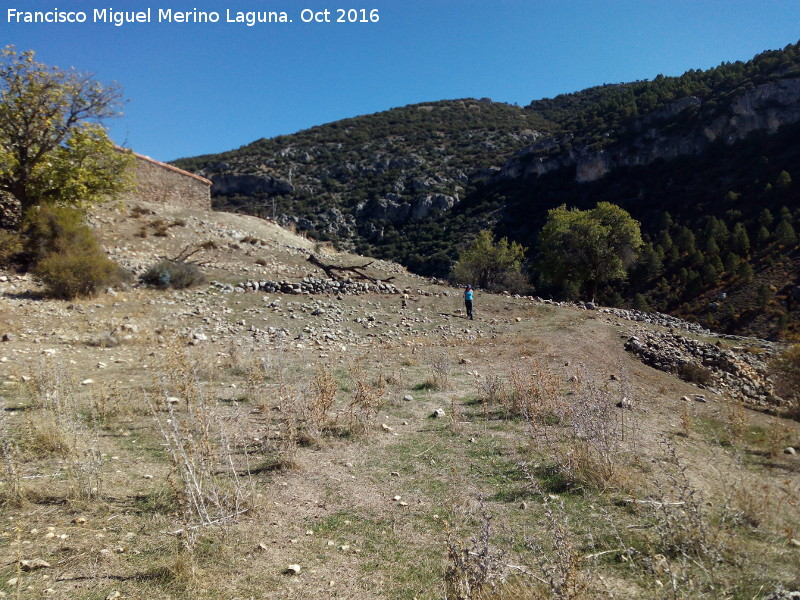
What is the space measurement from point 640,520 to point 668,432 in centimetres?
281

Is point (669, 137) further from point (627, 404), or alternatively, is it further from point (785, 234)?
point (627, 404)

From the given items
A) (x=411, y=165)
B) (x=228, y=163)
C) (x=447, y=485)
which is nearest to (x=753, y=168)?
(x=411, y=165)

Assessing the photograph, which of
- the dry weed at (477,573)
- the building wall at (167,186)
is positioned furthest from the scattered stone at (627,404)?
the building wall at (167,186)

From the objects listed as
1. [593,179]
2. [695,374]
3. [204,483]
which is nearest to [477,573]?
[204,483]

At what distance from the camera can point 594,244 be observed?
27672 mm

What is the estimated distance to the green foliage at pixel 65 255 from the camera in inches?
488

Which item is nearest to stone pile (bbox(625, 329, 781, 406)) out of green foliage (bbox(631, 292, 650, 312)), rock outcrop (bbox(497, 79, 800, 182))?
green foliage (bbox(631, 292, 650, 312))

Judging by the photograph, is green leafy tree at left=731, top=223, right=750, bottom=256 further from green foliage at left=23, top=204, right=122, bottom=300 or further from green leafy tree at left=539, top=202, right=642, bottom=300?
green foliage at left=23, top=204, right=122, bottom=300

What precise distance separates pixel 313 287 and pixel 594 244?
727 inches

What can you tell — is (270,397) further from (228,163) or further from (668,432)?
(228,163)

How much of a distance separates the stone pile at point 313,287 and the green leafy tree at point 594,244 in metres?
15.0

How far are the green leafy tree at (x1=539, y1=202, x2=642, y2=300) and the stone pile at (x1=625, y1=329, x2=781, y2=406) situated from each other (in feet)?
44.4

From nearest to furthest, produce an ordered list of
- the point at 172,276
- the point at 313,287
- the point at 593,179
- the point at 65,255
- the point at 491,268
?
the point at 65,255 < the point at 172,276 < the point at 313,287 < the point at 491,268 < the point at 593,179

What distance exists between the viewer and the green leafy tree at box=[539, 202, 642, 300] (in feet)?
90.8
